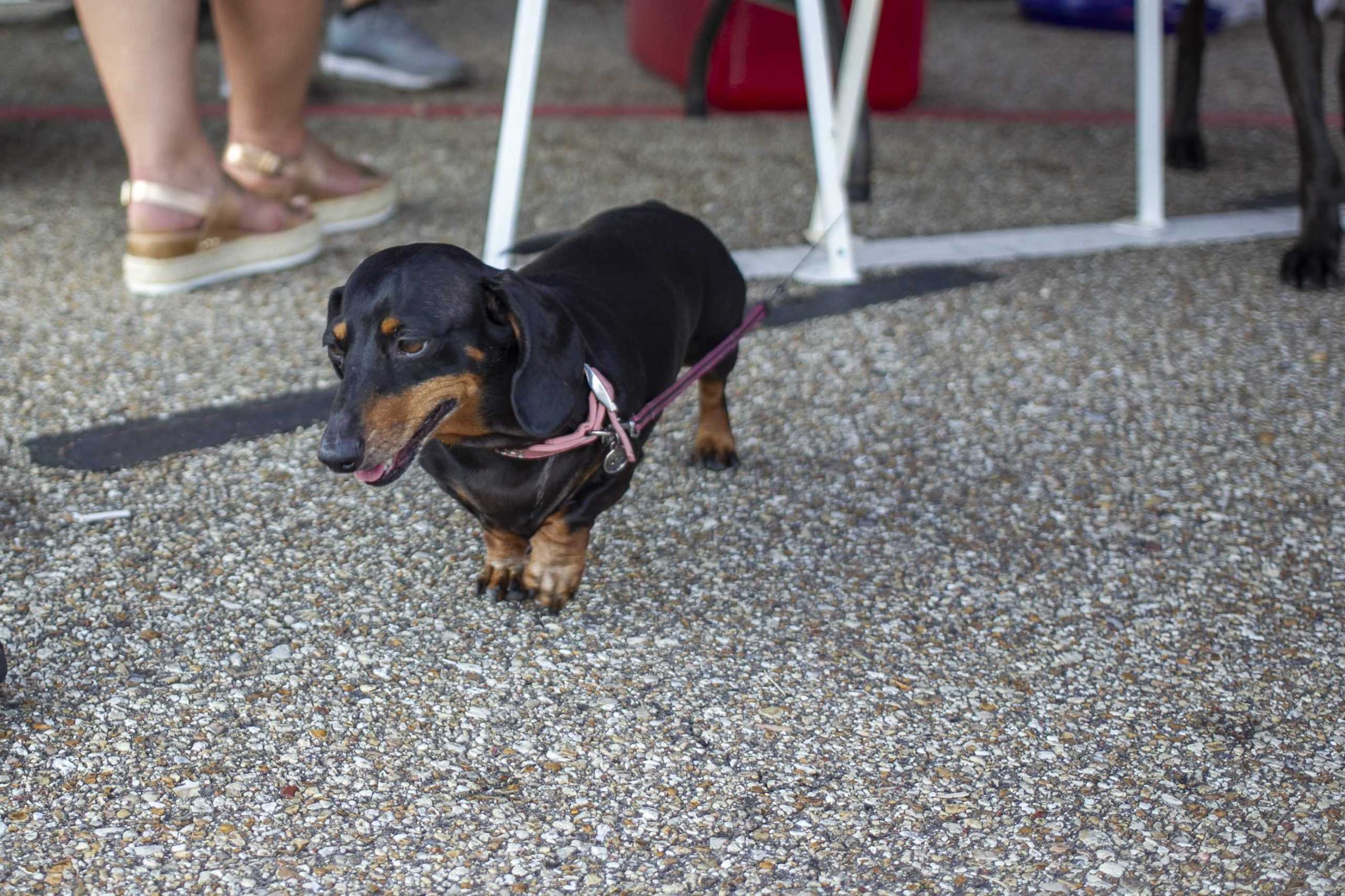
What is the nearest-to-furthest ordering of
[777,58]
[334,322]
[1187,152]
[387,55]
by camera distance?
[334,322] → [1187,152] → [777,58] → [387,55]

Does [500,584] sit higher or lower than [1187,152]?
higher

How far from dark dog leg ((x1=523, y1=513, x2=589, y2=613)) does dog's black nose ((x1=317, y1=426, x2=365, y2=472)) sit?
437 millimetres

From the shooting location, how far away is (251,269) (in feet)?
10.7

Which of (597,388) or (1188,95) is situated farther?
(1188,95)

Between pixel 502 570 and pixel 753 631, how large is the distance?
39 cm

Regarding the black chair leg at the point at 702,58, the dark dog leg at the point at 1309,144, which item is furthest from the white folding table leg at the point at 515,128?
the dark dog leg at the point at 1309,144

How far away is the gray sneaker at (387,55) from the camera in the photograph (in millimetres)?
5195

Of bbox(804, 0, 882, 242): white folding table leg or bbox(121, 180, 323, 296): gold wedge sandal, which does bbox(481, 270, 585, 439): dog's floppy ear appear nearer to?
bbox(121, 180, 323, 296): gold wedge sandal

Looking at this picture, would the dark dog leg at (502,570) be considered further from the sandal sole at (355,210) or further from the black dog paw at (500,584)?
the sandal sole at (355,210)

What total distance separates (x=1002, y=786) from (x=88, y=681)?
47.6 inches

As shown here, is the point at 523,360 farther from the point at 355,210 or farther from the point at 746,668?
the point at 355,210

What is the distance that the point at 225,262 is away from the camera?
10.5ft

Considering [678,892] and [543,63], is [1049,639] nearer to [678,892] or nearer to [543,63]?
[678,892]

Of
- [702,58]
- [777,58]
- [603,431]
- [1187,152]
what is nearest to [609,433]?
[603,431]
